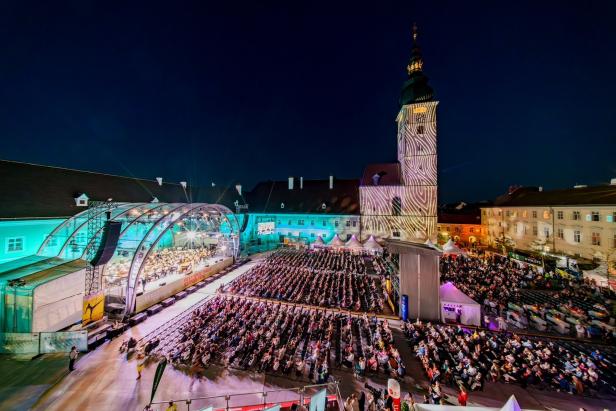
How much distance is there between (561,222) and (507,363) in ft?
95.2

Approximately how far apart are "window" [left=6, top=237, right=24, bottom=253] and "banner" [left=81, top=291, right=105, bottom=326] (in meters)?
11.5

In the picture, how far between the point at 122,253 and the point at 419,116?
4072cm

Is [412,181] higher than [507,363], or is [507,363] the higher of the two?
[412,181]

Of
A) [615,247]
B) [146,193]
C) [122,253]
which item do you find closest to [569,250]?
[615,247]

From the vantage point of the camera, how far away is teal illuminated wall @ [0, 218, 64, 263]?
1697 centimetres

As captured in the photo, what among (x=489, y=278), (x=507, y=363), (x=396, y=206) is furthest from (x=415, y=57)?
(x=507, y=363)

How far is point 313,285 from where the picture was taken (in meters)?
18.3

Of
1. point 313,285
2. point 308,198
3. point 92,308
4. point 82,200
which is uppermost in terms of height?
point 308,198

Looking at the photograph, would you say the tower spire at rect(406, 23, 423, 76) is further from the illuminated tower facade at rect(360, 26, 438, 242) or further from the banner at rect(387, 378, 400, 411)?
the banner at rect(387, 378, 400, 411)

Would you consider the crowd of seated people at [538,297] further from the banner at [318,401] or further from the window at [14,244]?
the window at [14,244]

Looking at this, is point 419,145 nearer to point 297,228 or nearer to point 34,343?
point 297,228

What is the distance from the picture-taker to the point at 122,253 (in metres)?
24.6

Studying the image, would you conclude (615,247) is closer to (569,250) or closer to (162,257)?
(569,250)

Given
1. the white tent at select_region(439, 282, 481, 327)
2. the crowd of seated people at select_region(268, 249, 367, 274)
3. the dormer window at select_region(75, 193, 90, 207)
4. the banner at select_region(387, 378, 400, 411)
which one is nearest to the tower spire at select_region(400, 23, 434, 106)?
the crowd of seated people at select_region(268, 249, 367, 274)
